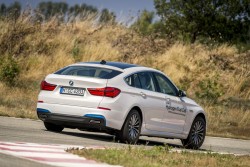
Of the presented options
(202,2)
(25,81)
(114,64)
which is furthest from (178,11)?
(114,64)

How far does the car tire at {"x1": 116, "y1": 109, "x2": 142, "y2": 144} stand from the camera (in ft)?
51.7

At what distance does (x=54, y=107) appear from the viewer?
15867 millimetres

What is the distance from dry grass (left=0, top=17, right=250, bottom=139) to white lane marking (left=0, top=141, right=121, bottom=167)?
1690 cm

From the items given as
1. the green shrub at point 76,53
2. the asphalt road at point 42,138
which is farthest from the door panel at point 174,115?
the green shrub at point 76,53

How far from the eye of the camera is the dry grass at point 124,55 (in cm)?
3319

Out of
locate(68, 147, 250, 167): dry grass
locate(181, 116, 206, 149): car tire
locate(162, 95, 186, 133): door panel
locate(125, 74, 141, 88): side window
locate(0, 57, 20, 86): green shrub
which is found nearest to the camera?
locate(68, 147, 250, 167): dry grass

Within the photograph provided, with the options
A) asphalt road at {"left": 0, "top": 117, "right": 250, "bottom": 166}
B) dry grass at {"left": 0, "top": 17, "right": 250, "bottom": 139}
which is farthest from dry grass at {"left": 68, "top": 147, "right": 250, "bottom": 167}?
dry grass at {"left": 0, "top": 17, "right": 250, "bottom": 139}

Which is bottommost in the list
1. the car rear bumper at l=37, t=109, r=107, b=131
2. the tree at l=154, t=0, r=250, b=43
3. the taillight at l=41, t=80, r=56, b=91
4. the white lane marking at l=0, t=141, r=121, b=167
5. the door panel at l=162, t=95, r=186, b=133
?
the white lane marking at l=0, t=141, r=121, b=167

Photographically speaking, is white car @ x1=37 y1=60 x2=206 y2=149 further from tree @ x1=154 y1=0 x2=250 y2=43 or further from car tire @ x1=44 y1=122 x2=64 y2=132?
tree @ x1=154 y1=0 x2=250 y2=43

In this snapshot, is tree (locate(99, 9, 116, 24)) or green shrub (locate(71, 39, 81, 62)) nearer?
green shrub (locate(71, 39, 81, 62))

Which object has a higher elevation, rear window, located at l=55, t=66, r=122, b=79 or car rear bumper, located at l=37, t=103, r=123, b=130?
rear window, located at l=55, t=66, r=122, b=79

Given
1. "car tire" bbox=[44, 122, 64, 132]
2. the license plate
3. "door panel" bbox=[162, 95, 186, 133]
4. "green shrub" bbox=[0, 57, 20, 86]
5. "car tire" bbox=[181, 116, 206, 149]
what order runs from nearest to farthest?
the license plate → "car tire" bbox=[44, 122, 64, 132] → "door panel" bbox=[162, 95, 186, 133] → "car tire" bbox=[181, 116, 206, 149] → "green shrub" bbox=[0, 57, 20, 86]

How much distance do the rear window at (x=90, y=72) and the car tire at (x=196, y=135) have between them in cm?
274

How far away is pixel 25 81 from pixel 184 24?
976 inches
